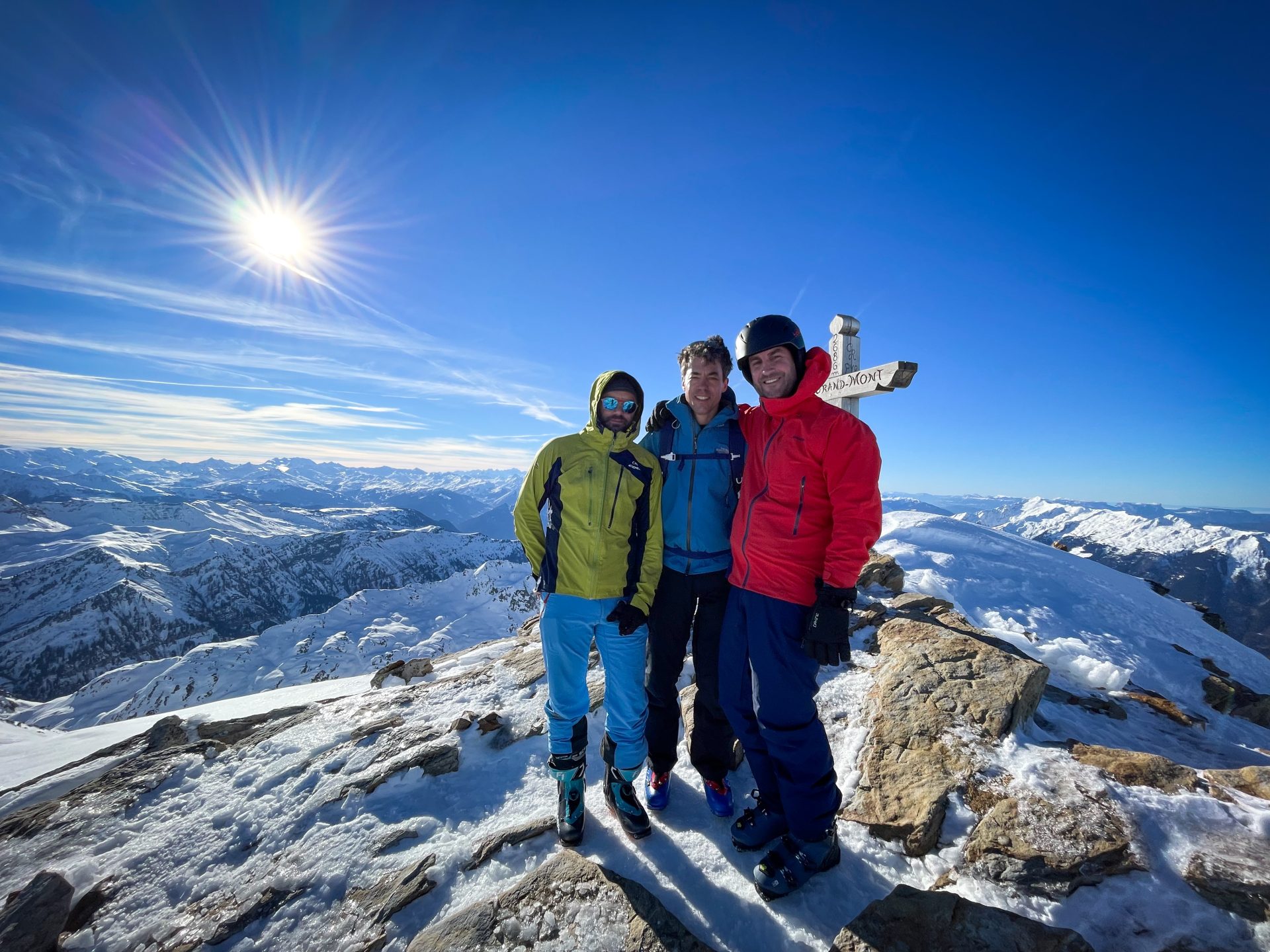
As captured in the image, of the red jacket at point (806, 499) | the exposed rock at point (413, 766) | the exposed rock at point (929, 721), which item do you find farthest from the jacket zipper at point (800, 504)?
the exposed rock at point (413, 766)

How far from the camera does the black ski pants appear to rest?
4.91 meters

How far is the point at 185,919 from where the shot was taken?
4.35 m

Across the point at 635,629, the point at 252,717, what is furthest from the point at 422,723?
the point at 635,629

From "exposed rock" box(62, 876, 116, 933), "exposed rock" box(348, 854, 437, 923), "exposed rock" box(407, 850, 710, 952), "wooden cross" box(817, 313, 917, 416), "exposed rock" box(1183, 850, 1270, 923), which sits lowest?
"exposed rock" box(62, 876, 116, 933)

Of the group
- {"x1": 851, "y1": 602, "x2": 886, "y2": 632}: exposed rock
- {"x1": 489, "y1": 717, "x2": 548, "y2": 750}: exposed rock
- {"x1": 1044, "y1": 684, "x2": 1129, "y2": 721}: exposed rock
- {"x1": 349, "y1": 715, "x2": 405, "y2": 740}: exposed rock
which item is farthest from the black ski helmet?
{"x1": 349, "y1": 715, "x2": 405, "y2": 740}: exposed rock

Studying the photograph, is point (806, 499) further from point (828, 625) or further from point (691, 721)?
point (691, 721)

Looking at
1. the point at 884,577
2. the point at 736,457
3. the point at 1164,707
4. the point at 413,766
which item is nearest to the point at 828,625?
the point at 736,457

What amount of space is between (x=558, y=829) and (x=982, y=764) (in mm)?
4281

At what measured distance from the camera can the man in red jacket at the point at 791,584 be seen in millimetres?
3998

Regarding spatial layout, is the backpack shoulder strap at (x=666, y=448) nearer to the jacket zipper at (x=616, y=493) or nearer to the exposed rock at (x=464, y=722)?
the jacket zipper at (x=616, y=493)

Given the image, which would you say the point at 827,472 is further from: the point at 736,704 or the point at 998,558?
the point at 998,558

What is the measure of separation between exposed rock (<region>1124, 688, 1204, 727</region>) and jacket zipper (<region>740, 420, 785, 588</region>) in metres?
7.54

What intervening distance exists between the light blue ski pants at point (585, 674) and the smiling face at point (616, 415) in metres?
1.83

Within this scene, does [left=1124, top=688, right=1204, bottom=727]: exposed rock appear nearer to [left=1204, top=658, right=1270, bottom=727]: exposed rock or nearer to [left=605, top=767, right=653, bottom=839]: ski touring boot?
[left=1204, top=658, right=1270, bottom=727]: exposed rock
